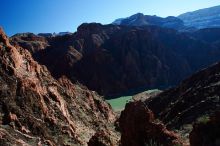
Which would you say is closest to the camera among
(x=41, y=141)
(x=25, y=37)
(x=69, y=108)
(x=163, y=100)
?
(x=41, y=141)

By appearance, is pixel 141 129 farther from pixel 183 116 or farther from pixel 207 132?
pixel 183 116

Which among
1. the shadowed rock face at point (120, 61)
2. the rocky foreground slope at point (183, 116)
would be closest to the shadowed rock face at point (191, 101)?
the rocky foreground slope at point (183, 116)

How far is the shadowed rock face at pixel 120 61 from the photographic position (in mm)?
168750

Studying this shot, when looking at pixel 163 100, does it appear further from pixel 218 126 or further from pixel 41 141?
pixel 218 126

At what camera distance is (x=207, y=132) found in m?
26.2

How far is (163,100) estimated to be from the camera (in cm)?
8381

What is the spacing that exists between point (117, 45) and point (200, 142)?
162327 mm

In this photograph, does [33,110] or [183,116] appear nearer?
[33,110]

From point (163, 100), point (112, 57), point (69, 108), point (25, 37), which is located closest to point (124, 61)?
point (112, 57)

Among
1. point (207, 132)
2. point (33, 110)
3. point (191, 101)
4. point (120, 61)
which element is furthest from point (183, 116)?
point (120, 61)

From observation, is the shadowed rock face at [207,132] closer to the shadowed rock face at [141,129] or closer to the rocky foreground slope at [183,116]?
the rocky foreground slope at [183,116]

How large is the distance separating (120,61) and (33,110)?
129 meters

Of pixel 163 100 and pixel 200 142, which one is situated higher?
pixel 163 100

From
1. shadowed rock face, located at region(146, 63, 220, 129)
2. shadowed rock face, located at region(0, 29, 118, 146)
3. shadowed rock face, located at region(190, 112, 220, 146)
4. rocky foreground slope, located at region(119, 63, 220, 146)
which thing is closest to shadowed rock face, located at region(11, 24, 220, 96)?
shadowed rock face, located at region(146, 63, 220, 129)
